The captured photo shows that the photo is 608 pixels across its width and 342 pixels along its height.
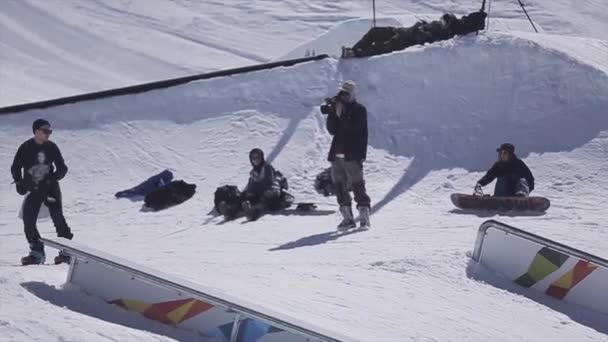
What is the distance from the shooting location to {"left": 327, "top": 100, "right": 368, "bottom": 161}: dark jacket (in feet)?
41.1

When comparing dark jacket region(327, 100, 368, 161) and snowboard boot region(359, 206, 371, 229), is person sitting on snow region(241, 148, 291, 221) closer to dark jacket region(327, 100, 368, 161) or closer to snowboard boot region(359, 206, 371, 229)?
snowboard boot region(359, 206, 371, 229)

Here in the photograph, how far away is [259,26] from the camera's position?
90.5 ft

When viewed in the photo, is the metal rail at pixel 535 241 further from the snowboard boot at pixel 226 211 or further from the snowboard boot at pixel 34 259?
the snowboard boot at pixel 226 211

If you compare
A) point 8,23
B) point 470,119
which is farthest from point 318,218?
point 8,23

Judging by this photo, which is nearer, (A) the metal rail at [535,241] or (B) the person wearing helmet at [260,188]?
(A) the metal rail at [535,241]

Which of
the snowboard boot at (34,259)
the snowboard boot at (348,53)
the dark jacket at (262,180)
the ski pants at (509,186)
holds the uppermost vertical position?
the snowboard boot at (348,53)

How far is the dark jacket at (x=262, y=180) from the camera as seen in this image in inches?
555

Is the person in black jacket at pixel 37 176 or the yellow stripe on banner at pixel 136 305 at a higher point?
the person in black jacket at pixel 37 176

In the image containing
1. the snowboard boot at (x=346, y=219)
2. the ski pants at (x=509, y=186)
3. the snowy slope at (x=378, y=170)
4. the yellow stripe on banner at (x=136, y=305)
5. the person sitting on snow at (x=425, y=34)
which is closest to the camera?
the yellow stripe on banner at (x=136, y=305)

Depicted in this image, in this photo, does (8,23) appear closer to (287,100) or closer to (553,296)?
(287,100)

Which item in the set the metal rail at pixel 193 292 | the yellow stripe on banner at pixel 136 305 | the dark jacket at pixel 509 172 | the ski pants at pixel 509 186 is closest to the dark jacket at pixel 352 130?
the dark jacket at pixel 509 172

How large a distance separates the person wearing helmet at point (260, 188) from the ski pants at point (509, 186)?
2.38m

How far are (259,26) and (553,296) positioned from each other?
17988 mm

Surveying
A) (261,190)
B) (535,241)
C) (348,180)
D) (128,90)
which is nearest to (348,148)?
(348,180)
